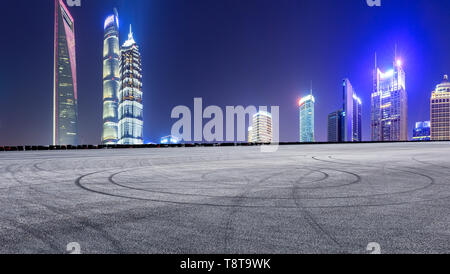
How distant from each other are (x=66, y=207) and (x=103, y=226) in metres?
1.84

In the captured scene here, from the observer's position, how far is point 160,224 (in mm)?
4469

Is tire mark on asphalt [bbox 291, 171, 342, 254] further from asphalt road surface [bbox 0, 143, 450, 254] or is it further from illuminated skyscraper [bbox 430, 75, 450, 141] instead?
illuminated skyscraper [bbox 430, 75, 450, 141]

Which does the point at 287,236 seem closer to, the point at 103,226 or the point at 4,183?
the point at 103,226

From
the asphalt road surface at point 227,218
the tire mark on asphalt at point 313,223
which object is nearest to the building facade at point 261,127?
the asphalt road surface at point 227,218

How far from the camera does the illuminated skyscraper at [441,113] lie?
170 metres

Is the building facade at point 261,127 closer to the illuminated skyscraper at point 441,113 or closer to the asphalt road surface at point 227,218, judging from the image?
the illuminated skyscraper at point 441,113

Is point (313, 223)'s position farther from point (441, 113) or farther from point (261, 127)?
point (441, 113)

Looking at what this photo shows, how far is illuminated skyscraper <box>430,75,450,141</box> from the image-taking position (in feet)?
558

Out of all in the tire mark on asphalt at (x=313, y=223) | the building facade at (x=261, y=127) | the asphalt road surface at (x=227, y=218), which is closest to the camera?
the asphalt road surface at (x=227, y=218)

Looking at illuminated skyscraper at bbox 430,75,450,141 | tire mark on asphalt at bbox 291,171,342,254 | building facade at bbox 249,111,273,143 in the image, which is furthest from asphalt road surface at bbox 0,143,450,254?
illuminated skyscraper at bbox 430,75,450,141

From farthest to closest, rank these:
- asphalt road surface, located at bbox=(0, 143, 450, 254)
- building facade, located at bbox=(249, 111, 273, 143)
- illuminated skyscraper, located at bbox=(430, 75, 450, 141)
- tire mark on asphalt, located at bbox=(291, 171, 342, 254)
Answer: building facade, located at bbox=(249, 111, 273, 143) < illuminated skyscraper, located at bbox=(430, 75, 450, 141) < tire mark on asphalt, located at bbox=(291, 171, 342, 254) < asphalt road surface, located at bbox=(0, 143, 450, 254)

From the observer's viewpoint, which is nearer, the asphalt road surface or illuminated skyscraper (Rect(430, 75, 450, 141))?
the asphalt road surface

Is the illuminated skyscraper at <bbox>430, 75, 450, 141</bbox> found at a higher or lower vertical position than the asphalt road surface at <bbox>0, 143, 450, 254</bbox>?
higher
